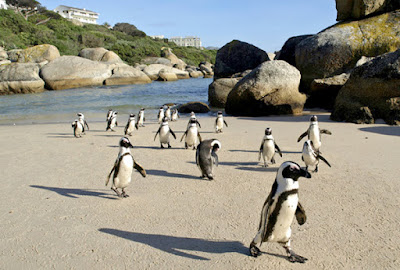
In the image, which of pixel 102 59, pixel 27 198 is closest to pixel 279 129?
pixel 27 198

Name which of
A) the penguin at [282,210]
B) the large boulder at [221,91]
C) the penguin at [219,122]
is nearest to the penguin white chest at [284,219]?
the penguin at [282,210]

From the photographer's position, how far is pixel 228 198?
4578 mm

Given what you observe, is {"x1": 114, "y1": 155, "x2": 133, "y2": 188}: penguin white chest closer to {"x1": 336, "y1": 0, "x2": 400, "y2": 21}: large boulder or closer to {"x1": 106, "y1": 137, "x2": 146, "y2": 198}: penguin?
{"x1": 106, "y1": 137, "x2": 146, "y2": 198}: penguin

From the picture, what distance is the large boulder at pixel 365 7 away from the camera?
49.2 feet

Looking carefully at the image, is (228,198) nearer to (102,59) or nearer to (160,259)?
(160,259)

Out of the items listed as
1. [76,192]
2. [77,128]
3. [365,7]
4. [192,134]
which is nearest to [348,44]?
[365,7]

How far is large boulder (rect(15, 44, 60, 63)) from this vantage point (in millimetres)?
34966

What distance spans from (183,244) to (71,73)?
32194 mm

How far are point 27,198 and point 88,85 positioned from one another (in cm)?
3047

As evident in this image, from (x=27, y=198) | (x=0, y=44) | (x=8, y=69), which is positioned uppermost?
(x=0, y=44)

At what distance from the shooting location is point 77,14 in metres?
117

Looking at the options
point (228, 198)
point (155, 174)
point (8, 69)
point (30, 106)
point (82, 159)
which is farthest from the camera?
point (8, 69)

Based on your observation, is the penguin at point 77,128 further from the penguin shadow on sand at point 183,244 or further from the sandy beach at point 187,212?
the penguin shadow on sand at point 183,244

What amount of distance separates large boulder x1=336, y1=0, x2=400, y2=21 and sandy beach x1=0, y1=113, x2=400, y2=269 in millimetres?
10176
